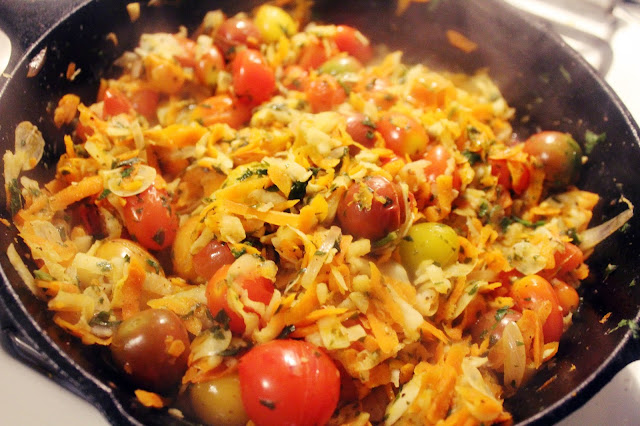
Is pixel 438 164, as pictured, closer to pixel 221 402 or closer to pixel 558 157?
pixel 558 157

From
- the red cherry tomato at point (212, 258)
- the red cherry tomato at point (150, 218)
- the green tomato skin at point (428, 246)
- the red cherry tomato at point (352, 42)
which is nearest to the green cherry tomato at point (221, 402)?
the red cherry tomato at point (212, 258)

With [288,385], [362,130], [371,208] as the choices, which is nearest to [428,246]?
[371,208]

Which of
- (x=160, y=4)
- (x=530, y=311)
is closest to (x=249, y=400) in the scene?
(x=530, y=311)

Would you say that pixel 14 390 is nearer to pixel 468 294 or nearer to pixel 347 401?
pixel 347 401

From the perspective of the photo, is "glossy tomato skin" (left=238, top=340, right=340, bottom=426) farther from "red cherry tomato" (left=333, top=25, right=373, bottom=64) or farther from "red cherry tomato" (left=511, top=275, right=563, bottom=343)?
"red cherry tomato" (left=333, top=25, right=373, bottom=64)

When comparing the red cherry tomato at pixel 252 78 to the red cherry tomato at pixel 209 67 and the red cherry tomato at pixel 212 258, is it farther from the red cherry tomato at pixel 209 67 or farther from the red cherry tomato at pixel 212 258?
the red cherry tomato at pixel 212 258
